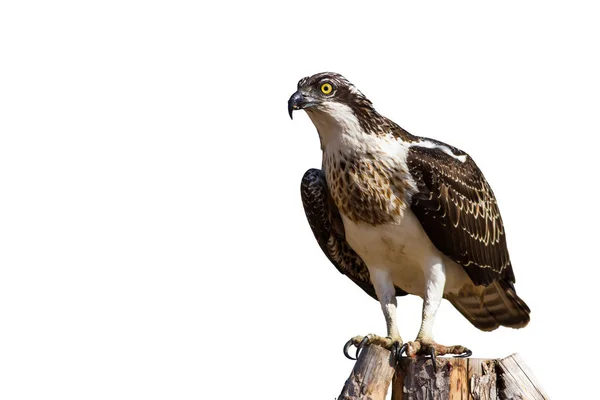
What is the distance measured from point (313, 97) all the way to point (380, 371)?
233cm

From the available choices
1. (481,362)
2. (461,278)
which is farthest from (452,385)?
(461,278)

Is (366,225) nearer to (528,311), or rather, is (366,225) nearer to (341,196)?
(341,196)

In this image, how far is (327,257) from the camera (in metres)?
9.09

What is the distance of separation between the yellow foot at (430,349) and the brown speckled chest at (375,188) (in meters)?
1.04

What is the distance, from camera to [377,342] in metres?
8.13

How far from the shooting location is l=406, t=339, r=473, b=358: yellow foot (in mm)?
7956

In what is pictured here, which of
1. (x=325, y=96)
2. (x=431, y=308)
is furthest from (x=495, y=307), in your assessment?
(x=325, y=96)

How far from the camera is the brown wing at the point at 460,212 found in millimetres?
8125

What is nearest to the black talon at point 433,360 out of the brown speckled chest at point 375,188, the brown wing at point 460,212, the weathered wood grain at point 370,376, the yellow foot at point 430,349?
the yellow foot at point 430,349

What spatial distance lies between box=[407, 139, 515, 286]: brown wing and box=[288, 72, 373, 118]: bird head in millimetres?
674

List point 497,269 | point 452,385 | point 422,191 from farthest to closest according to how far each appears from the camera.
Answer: point 497,269
point 422,191
point 452,385

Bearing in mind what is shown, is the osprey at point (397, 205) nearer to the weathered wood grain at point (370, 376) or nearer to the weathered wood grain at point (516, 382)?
the weathered wood grain at point (370, 376)

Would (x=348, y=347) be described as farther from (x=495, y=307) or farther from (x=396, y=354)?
(x=495, y=307)

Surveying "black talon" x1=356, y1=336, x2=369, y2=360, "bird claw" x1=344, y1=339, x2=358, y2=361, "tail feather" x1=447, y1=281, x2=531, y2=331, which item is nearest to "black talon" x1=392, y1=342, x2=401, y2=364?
"black talon" x1=356, y1=336, x2=369, y2=360
